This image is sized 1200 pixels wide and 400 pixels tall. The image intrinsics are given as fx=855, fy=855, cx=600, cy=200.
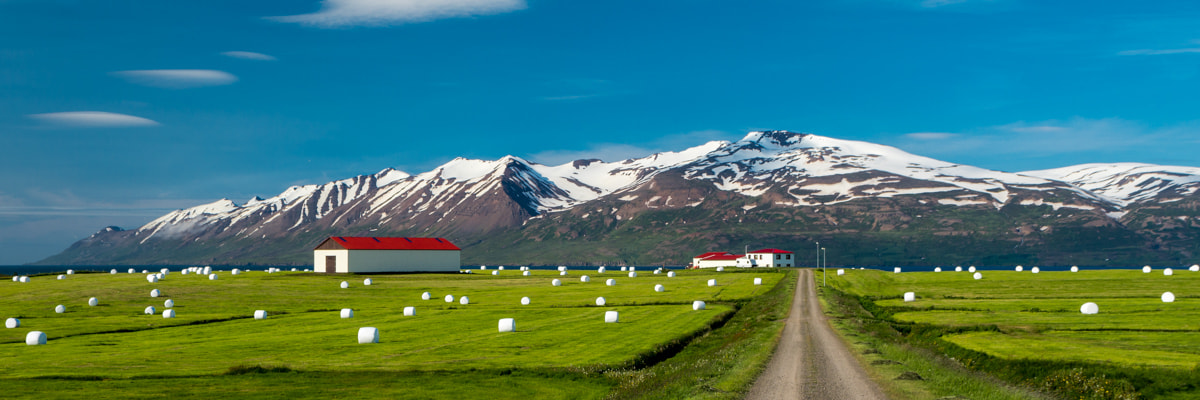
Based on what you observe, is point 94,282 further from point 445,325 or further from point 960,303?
point 960,303

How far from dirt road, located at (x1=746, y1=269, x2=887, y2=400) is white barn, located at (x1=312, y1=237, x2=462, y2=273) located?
12072 cm

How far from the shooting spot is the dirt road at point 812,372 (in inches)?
1372

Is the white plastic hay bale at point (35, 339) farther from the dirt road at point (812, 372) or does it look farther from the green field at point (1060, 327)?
the green field at point (1060, 327)

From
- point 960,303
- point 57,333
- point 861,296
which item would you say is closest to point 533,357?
point 57,333

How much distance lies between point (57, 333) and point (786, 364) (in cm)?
5611

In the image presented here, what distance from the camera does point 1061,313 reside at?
7569cm

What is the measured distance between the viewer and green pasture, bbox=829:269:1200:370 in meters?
49.2

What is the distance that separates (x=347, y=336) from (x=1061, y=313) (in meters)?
60.7

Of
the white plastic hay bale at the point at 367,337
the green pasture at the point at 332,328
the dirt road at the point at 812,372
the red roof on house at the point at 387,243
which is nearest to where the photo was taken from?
the dirt road at the point at 812,372

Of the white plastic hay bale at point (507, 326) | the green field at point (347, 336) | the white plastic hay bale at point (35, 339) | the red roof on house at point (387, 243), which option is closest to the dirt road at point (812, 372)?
the green field at point (347, 336)

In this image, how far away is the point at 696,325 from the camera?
226 ft

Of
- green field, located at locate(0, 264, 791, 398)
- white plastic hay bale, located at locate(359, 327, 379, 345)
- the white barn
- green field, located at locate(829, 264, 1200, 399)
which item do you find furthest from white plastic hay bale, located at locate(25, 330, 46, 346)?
the white barn

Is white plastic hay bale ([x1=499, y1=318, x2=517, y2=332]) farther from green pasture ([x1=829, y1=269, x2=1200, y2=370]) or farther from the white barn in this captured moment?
the white barn

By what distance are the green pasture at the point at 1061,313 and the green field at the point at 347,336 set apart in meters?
19.2
